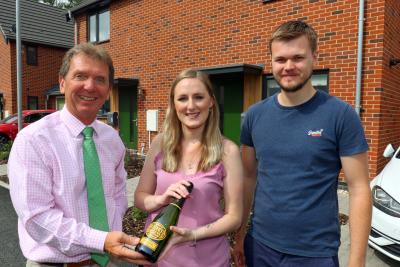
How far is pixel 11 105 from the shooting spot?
63.4 feet

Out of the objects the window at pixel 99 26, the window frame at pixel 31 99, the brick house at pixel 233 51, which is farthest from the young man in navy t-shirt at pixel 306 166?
the window frame at pixel 31 99

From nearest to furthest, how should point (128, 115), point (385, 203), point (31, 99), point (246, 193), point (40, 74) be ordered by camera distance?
point (246, 193), point (385, 203), point (128, 115), point (31, 99), point (40, 74)

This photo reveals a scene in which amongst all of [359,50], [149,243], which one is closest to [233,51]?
[359,50]

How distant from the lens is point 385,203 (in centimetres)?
376

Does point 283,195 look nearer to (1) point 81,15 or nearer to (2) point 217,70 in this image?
(2) point 217,70

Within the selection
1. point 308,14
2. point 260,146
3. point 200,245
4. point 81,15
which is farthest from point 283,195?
point 81,15

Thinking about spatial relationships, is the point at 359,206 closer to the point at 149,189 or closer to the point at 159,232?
the point at 159,232

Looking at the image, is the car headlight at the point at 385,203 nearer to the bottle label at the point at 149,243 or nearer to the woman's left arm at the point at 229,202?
the woman's left arm at the point at 229,202

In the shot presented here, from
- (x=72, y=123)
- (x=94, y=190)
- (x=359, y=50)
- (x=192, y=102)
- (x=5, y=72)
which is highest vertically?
(x=5, y=72)

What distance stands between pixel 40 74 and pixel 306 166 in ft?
72.6

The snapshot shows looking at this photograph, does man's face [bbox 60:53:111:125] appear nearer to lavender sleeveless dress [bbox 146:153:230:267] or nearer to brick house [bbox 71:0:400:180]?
lavender sleeveless dress [bbox 146:153:230:267]

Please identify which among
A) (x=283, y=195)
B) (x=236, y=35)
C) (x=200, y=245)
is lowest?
(x=200, y=245)

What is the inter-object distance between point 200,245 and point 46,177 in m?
0.96

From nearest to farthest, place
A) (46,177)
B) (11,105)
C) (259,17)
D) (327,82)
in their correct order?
(46,177), (327,82), (259,17), (11,105)
